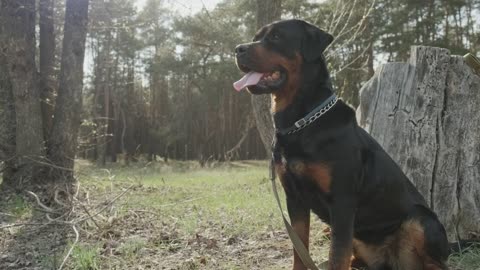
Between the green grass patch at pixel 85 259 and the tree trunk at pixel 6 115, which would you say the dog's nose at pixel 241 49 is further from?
the tree trunk at pixel 6 115

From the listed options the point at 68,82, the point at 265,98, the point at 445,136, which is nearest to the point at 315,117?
the point at 445,136

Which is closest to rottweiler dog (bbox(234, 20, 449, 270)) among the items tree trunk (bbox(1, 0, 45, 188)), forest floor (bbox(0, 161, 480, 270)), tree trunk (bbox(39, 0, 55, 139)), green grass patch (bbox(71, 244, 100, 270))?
forest floor (bbox(0, 161, 480, 270))

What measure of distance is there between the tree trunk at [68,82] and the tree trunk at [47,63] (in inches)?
14.7

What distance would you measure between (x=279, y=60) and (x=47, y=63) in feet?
24.4

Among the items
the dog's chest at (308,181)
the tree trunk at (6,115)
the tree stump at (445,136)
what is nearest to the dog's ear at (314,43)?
the dog's chest at (308,181)

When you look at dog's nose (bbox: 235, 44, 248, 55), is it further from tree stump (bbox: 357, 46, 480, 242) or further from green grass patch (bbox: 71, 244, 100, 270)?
green grass patch (bbox: 71, 244, 100, 270)

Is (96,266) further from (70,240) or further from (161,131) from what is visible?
(161,131)

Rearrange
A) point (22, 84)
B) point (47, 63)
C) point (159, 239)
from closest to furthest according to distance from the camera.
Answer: point (159, 239), point (22, 84), point (47, 63)

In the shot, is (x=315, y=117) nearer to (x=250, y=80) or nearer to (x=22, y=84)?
(x=250, y=80)

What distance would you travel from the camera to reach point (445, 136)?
3.98 metres

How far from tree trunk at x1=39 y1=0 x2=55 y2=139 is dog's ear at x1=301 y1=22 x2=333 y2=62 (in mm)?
6631

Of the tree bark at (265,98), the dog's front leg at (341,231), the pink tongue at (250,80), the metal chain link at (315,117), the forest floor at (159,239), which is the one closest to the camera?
the dog's front leg at (341,231)

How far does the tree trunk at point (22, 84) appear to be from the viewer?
7.79 metres

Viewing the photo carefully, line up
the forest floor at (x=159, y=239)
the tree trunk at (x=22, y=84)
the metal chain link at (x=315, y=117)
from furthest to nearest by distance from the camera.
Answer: the tree trunk at (x=22, y=84) < the forest floor at (x=159, y=239) < the metal chain link at (x=315, y=117)
